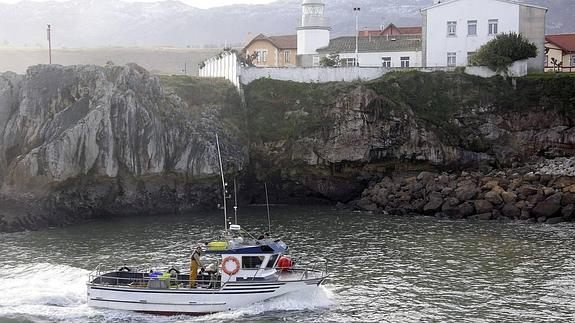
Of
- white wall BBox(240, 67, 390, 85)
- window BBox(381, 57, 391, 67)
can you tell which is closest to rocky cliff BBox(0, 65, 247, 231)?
white wall BBox(240, 67, 390, 85)

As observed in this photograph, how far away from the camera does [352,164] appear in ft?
200

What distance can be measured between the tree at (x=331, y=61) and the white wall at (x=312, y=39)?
539cm

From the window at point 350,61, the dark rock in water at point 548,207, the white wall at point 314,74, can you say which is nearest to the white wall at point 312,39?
the window at point 350,61

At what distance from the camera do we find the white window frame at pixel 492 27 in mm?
67000

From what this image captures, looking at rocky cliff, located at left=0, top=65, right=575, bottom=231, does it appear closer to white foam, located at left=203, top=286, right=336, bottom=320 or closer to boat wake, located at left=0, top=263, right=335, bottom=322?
boat wake, located at left=0, top=263, right=335, bottom=322

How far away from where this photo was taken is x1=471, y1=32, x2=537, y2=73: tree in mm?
63656

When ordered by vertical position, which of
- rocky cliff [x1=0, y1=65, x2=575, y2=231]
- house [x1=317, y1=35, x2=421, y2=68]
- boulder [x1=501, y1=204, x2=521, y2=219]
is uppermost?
house [x1=317, y1=35, x2=421, y2=68]

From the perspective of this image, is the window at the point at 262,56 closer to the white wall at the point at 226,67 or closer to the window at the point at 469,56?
the white wall at the point at 226,67

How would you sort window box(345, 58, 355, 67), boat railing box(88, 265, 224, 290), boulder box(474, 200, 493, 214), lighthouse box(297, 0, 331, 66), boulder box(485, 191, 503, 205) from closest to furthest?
boat railing box(88, 265, 224, 290) < boulder box(474, 200, 493, 214) < boulder box(485, 191, 503, 205) < window box(345, 58, 355, 67) < lighthouse box(297, 0, 331, 66)

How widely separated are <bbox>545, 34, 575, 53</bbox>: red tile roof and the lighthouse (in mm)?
24595

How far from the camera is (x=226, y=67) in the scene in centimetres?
6888

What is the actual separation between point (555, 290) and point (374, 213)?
22.9 meters

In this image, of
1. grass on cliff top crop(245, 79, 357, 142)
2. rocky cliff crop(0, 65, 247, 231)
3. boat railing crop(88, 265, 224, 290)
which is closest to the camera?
boat railing crop(88, 265, 224, 290)

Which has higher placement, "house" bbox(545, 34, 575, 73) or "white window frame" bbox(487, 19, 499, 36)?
"white window frame" bbox(487, 19, 499, 36)
